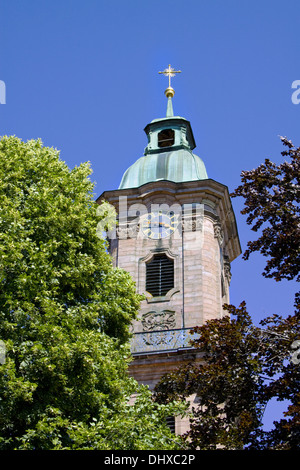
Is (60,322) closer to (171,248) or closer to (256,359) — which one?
(256,359)

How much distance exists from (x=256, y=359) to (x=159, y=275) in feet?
53.2

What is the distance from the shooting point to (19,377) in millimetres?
15008

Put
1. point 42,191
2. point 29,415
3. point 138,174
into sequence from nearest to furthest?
point 29,415, point 42,191, point 138,174

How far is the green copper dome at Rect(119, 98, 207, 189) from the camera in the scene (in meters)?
34.1

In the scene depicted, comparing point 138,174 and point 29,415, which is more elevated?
point 138,174

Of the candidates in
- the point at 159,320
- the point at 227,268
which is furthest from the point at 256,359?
the point at 227,268

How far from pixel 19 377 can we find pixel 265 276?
182 inches

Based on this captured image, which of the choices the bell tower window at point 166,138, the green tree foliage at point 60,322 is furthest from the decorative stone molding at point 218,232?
the green tree foliage at point 60,322

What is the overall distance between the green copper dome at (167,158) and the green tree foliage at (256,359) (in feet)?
57.8

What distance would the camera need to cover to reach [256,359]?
575 inches

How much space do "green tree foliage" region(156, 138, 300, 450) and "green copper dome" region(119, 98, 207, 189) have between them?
1762 centimetres

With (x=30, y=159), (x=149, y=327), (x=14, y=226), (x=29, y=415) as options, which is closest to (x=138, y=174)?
(x=149, y=327)
